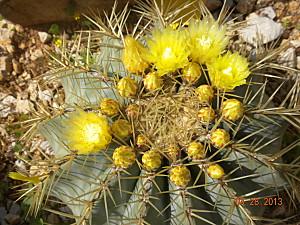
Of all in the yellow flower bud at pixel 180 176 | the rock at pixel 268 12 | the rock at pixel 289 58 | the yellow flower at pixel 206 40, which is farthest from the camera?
the rock at pixel 268 12

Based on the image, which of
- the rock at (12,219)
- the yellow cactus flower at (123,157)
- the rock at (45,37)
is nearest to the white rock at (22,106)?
the rock at (45,37)

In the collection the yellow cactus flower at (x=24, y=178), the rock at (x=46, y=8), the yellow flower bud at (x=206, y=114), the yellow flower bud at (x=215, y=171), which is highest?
the rock at (x=46, y=8)

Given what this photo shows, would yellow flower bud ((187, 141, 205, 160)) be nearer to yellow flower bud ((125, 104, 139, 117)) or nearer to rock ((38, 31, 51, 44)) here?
yellow flower bud ((125, 104, 139, 117))

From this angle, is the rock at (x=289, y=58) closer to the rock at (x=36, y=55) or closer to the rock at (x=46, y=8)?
the rock at (x=46, y=8)

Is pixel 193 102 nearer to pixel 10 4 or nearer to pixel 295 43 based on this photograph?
pixel 295 43

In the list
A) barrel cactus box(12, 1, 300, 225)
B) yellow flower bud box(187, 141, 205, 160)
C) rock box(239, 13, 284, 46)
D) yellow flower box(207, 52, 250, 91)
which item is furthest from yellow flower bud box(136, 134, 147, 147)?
rock box(239, 13, 284, 46)

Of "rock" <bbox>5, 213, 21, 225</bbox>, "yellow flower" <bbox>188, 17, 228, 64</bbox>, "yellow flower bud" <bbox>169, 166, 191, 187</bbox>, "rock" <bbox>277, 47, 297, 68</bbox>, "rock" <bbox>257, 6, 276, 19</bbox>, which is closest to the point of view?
"yellow flower bud" <bbox>169, 166, 191, 187</bbox>
